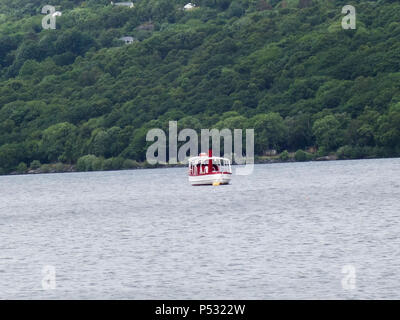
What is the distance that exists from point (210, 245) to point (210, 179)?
73.8 m

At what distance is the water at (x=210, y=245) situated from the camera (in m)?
49.0

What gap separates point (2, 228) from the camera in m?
88.1

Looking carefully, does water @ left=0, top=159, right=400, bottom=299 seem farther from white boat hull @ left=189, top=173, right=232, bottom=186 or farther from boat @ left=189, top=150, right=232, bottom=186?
boat @ left=189, top=150, right=232, bottom=186

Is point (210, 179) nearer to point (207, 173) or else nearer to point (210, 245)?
point (207, 173)


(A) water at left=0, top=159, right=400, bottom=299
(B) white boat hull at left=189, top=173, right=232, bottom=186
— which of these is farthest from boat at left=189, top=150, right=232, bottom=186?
(A) water at left=0, top=159, right=400, bottom=299

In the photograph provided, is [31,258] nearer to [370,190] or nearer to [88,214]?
[88,214]

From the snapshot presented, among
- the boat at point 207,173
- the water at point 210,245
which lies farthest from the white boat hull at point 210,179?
the water at point 210,245

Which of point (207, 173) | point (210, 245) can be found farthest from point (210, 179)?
point (210, 245)

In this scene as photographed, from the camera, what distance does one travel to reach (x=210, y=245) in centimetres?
6625

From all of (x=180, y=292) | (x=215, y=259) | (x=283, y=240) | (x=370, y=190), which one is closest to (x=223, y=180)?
(x=370, y=190)

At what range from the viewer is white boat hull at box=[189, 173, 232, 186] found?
13744cm
